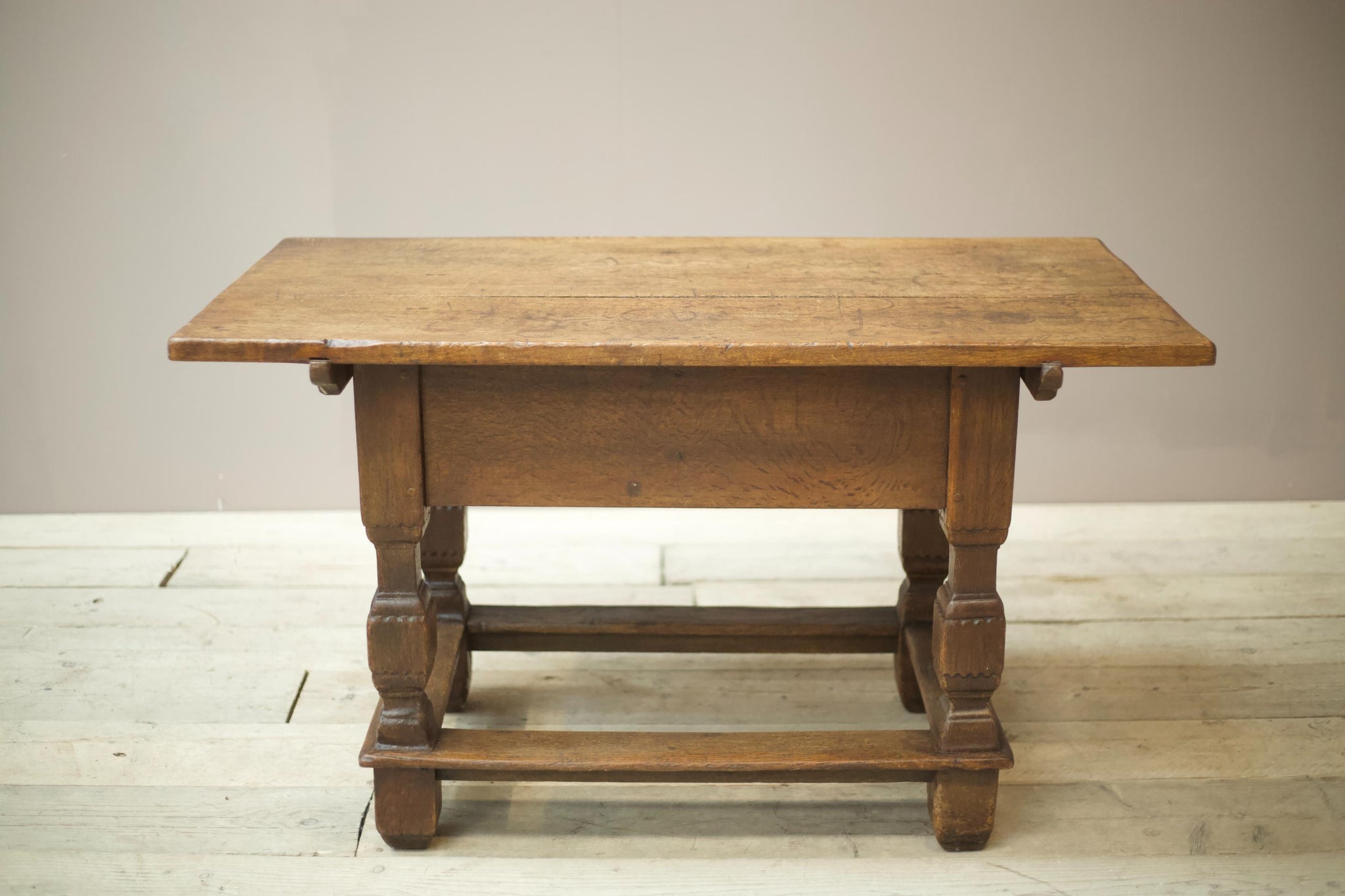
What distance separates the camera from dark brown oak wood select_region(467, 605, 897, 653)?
2.34 metres

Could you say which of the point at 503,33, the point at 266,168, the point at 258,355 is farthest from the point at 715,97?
the point at 258,355

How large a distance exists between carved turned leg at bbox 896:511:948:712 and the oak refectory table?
295 millimetres

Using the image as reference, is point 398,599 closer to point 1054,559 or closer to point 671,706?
point 671,706

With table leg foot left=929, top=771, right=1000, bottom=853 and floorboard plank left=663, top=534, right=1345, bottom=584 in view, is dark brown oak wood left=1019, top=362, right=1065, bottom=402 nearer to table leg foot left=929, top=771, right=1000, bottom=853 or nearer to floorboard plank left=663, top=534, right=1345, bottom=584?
table leg foot left=929, top=771, right=1000, bottom=853

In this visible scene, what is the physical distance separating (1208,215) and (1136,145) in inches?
10.0

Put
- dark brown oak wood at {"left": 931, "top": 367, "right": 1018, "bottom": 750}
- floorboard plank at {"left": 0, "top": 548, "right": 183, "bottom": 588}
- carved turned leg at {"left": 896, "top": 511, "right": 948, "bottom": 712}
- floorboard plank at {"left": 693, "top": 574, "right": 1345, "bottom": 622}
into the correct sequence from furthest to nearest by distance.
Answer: floorboard plank at {"left": 0, "top": 548, "right": 183, "bottom": 588} < floorboard plank at {"left": 693, "top": 574, "right": 1345, "bottom": 622} < carved turned leg at {"left": 896, "top": 511, "right": 948, "bottom": 712} < dark brown oak wood at {"left": 931, "top": 367, "right": 1018, "bottom": 750}

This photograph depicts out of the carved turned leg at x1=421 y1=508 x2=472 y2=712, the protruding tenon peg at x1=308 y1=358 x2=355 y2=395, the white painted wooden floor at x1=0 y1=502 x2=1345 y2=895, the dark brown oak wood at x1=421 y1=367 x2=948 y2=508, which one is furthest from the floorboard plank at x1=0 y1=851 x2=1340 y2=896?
the protruding tenon peg at x1=308 y1=358 x2=355 y2=395

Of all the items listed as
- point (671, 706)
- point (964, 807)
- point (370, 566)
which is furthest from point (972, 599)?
point (370, 566)

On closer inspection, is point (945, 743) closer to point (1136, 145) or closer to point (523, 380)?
point (523, 380)

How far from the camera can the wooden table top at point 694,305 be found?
65.4 inches

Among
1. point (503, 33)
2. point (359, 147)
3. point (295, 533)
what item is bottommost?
point (295, 533)

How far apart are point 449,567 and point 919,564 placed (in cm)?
84

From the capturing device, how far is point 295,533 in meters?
3.14

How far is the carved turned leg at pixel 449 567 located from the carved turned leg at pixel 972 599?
2.82 feet
